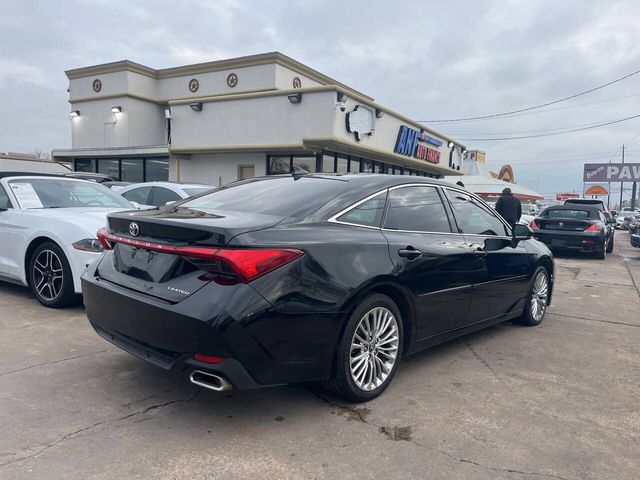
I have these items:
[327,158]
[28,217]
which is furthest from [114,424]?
[327,158]

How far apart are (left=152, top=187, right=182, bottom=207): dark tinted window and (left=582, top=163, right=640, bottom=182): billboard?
6609cm

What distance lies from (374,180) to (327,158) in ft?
41.8

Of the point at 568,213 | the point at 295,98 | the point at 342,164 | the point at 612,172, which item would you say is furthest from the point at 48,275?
the point at 612,172

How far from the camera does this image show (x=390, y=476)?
249cm

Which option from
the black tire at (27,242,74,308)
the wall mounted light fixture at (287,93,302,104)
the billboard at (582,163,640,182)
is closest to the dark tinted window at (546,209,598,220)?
the wall mounted light fixture at (287,93,302,104)

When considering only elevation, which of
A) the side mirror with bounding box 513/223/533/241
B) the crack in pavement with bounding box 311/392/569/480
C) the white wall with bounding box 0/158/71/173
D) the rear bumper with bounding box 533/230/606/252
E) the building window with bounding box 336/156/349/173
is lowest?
the crack in pavement with bounding box 311/392/569/480

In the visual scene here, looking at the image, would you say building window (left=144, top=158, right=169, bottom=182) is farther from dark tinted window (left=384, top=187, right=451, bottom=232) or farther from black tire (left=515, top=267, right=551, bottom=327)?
dark tinted window (left=384, top=187, right=451, bottom=232)

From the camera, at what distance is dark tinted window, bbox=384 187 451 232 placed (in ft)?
12.2

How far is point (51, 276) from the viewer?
5.23 m

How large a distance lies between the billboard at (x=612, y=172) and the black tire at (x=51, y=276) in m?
69.4

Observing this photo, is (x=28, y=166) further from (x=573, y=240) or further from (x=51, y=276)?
(x=573, y=240)

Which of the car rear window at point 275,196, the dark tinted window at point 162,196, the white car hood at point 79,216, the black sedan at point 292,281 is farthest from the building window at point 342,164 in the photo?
the car rear window at point 275,196

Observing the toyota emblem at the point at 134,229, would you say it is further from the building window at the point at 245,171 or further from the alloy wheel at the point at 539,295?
the building window at the point at 245,171

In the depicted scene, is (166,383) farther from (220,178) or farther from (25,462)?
(220,178)
